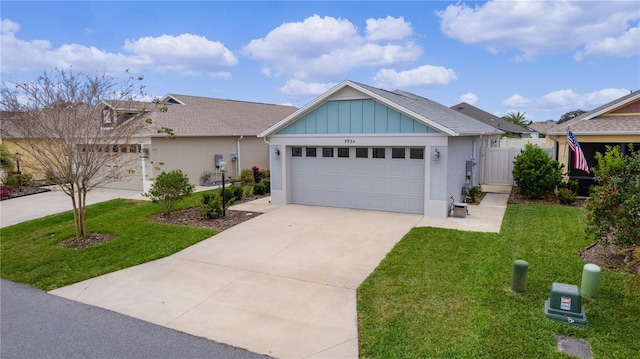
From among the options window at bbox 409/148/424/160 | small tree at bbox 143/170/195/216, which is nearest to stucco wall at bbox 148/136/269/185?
small tree at bbox 143/170/195/216

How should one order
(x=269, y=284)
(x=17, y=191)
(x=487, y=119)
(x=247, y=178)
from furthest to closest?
(x=487, y=119) < (x=247, y=178) < (x=17, y=191) < (x=269, y=284)

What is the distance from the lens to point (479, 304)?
5.55 meters

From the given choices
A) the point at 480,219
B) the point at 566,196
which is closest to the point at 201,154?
the point at 480,219

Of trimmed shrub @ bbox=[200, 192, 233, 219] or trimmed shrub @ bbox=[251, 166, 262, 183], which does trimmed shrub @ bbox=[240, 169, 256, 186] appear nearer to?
trimmed shrub @ bbox=[251, 166, 262, 183]

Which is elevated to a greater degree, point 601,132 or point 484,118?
point 484,118

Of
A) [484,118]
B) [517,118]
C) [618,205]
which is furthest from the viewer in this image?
[517,118]

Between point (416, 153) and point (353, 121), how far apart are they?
2.15 m

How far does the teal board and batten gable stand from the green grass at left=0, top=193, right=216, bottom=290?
4780 millimetres

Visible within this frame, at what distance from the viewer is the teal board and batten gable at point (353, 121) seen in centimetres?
1135

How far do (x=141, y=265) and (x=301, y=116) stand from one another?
701 cm

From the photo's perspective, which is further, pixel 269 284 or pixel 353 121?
pixel 353 121

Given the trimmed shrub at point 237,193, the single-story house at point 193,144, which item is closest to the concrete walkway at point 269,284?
the trimmed shrub at point 237,193

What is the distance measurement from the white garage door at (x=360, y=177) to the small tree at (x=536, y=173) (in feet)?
15.2

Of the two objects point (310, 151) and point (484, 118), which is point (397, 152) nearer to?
point (310, 151)
